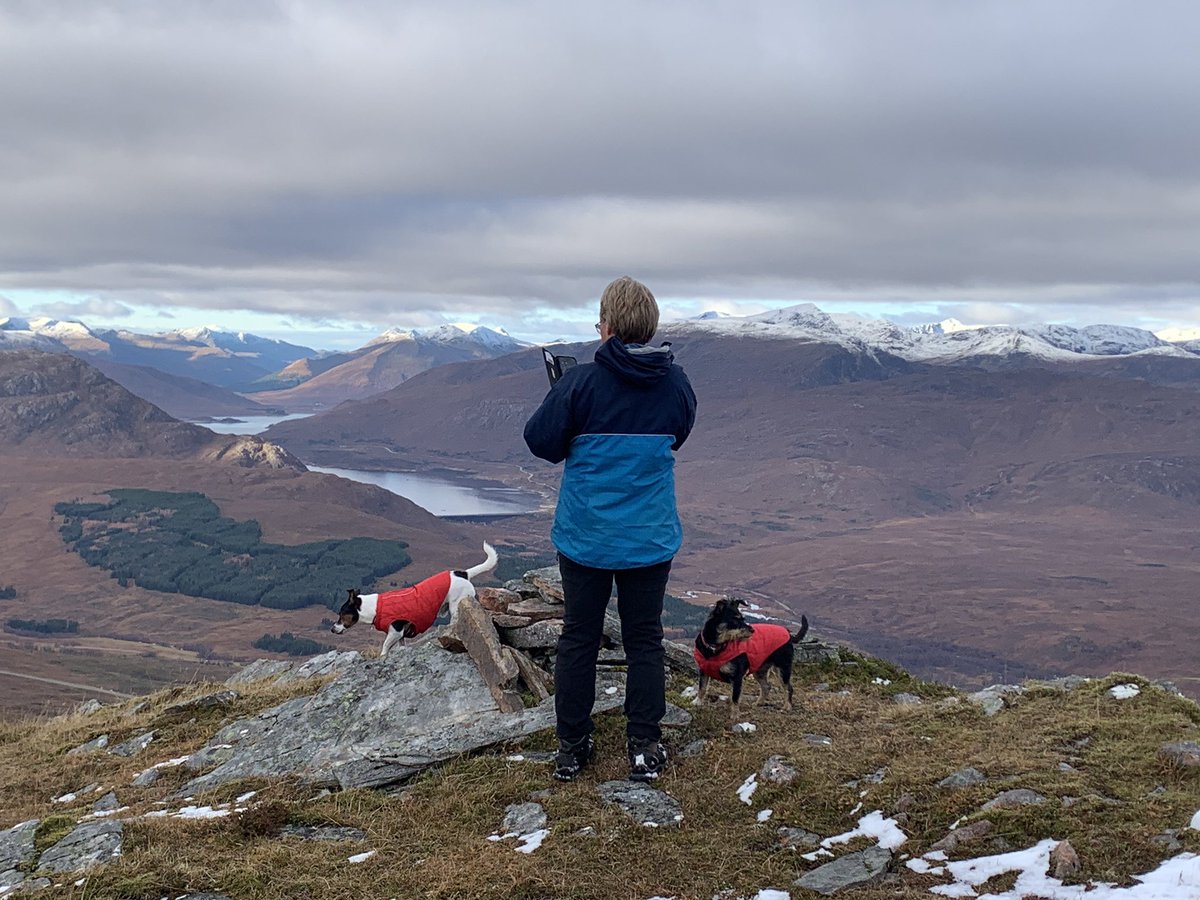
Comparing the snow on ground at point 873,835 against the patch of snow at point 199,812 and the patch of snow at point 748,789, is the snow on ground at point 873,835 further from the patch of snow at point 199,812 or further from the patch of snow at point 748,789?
the patch of snow at point 199,812

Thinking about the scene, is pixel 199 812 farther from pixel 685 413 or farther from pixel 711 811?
pixel 685 413

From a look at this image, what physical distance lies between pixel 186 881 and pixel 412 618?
765cm

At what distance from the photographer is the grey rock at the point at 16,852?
23.1ft

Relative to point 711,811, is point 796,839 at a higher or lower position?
higher

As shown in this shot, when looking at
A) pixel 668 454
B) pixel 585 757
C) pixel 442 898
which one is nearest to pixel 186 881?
pixel 442 898

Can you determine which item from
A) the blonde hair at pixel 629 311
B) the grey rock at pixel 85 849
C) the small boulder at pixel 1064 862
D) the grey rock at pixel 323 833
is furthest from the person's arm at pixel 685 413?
the grey rock at pixel 85 849

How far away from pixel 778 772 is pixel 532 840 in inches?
87.6

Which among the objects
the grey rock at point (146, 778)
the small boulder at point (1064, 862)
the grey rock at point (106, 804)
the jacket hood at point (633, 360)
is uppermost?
the jacket hood at point (633, 360)

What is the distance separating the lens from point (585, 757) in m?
8.30

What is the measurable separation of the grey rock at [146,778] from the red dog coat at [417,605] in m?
4.04

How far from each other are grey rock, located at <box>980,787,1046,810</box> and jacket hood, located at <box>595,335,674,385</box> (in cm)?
403

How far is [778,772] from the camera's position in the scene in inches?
308

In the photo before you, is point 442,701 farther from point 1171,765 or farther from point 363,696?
point 1171,765

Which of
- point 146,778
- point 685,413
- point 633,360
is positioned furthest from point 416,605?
point 633,360
